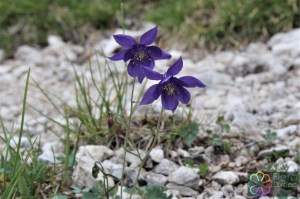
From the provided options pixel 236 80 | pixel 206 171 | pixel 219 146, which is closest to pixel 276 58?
pixel 236 80

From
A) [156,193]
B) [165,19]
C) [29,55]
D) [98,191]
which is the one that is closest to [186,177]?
[156,193]

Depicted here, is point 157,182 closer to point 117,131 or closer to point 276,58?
point 117,131

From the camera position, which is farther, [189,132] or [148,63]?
[189,132]

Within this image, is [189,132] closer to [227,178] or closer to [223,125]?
[223,125]

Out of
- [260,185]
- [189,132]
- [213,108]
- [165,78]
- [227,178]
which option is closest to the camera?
[165,78]

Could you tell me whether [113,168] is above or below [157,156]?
below

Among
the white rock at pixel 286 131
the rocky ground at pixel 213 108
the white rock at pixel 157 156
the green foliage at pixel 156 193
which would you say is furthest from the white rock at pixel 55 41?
the green foliage at pixel 156 193

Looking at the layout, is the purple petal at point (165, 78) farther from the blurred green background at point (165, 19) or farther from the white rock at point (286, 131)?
the blurred green background at point (165, 19)
